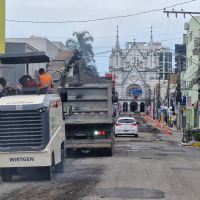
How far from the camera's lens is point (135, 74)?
189 meters

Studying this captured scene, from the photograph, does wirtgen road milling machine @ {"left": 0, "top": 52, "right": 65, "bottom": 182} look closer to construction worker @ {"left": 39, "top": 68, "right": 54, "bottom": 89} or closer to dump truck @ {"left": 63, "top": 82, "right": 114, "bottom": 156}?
construction worker @ {"left": 39, "top": 68, "right": 54, "bottom": 89}

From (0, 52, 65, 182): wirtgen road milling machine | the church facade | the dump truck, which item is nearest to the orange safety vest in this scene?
(0, 52, 65, 182): wirtgen road milling machine

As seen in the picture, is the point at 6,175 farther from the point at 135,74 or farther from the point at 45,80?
the point at 135,74

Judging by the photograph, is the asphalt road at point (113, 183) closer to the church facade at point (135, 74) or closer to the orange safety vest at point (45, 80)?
the orange safety vest at point (45, 80)

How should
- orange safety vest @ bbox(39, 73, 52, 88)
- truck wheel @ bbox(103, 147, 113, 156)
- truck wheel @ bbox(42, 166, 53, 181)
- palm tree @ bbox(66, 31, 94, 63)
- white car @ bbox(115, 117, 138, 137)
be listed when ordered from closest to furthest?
truck wheel @ bbox(42, 166, 53, 181) < orange safety vest @ bbox(39, 73, 52, 88) < truck wheel @ bbox(103, 147, 113, 156) < white car @ bbox(115, 117, 138, 137) < palm tree @ bbox(66, 31, 94, 63)

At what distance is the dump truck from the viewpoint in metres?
27.8

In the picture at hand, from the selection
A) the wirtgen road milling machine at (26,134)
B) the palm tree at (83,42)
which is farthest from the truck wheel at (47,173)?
the palm tree at (83,42)

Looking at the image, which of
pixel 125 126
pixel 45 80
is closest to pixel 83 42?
pixel 125 126

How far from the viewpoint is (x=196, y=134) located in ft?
156

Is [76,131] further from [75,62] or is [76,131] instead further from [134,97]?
[134,97]

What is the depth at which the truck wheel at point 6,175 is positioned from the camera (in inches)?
723

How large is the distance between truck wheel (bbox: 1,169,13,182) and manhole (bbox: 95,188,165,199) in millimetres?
3558

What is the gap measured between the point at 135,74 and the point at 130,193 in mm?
174501

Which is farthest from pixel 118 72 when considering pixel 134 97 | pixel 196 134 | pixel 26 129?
pixel 26 129
